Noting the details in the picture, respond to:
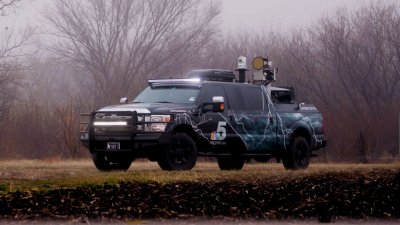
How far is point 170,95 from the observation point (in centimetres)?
Answer: 1552

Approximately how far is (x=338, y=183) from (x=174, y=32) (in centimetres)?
4488

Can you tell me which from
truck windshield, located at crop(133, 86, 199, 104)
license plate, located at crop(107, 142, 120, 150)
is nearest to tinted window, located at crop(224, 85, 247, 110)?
truck windshield, located at crop(133, 86, 199, 104)

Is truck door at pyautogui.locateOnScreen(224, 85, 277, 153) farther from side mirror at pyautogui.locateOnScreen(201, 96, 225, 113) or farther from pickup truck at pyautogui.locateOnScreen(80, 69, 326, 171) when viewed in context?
side mirror at pyautogui.locateOnScreen(201, 96, 225, 113)

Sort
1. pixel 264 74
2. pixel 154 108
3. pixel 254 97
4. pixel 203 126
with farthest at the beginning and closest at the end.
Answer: pixel 264 74, pixel 254 97, pixel 203 126, pixel 154 108

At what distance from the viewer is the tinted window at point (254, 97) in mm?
16594

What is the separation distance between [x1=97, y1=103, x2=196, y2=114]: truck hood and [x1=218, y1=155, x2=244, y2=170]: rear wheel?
7.88ft

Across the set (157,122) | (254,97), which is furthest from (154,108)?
(254,97)

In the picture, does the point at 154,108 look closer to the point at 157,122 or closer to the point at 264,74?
the point at 157,122

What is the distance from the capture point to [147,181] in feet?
30.3

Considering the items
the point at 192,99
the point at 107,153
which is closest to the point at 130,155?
the point at 107,153

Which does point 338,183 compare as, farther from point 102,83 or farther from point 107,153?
point 102,83

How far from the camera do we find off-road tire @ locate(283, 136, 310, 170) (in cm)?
1724

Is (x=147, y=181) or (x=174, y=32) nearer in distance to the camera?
(x=147, y=181)

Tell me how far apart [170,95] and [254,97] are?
215 centimetres
